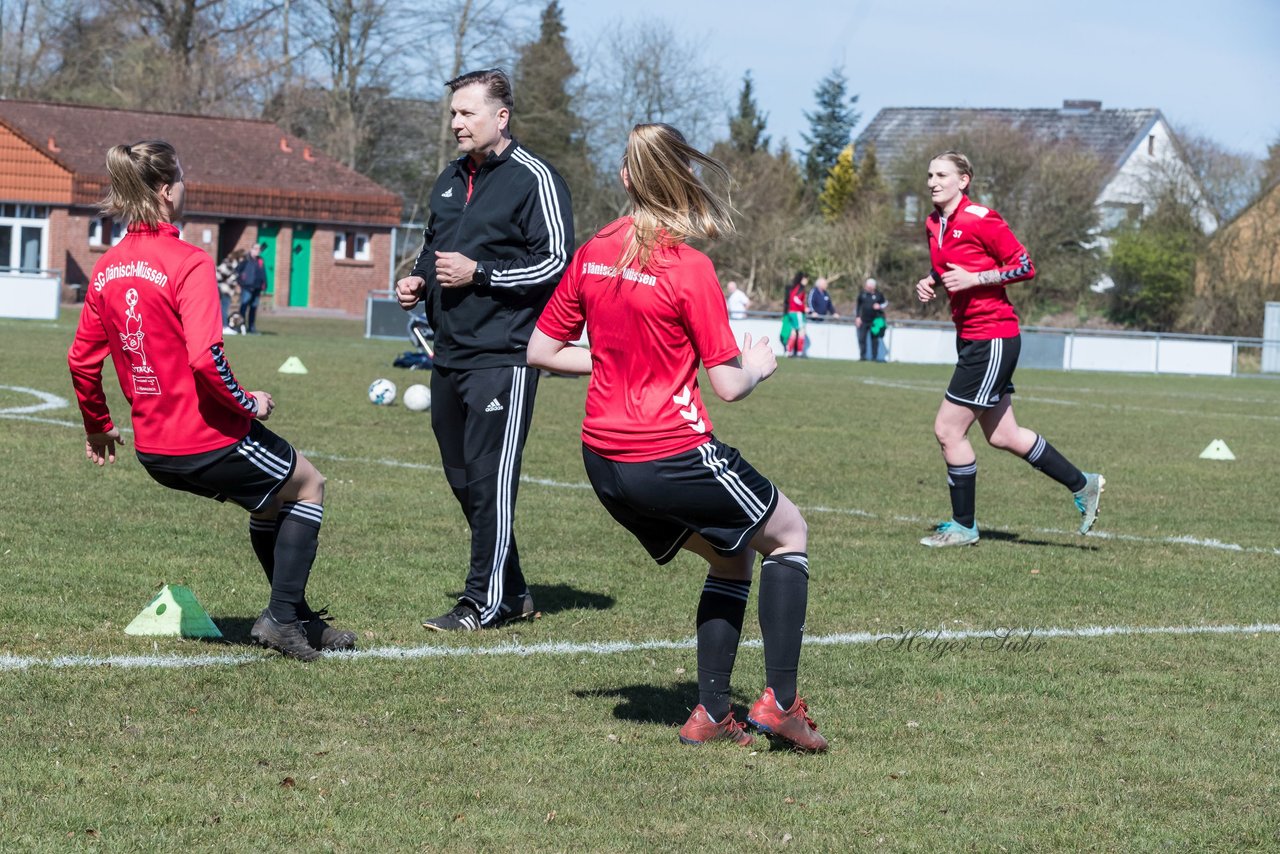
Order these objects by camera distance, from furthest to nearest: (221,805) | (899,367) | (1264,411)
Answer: (899,367), (1264,411), (221,805)

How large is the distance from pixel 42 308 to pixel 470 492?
31.8 meters

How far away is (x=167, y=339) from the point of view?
5.30 m

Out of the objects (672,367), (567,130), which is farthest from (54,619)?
(567,130)

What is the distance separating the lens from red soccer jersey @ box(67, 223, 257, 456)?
17.2 ft

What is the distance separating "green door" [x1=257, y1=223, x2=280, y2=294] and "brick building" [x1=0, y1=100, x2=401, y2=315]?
0.04 m

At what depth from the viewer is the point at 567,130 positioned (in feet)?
206

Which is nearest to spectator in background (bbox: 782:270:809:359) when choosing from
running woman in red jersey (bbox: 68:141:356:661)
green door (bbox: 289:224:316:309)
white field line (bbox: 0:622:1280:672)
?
green door (bbox: 289:224:316:309)

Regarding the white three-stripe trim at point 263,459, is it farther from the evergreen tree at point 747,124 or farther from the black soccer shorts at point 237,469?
the evergreen tree at point 747,124

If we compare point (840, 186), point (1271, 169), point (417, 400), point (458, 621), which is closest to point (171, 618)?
point (458, 621)

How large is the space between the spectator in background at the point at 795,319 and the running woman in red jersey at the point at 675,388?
3220 centimetres

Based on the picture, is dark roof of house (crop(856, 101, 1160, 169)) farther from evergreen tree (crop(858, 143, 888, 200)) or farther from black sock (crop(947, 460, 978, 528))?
black sock (crop(947, 460, 978, 528))

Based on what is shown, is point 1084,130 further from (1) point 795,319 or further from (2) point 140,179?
(2) point 140,179

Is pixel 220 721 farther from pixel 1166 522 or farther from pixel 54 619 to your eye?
pixel 1166 522

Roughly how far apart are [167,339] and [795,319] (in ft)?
108
